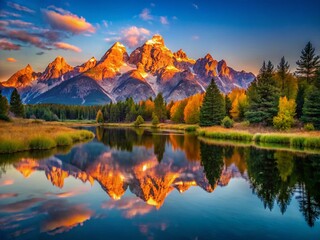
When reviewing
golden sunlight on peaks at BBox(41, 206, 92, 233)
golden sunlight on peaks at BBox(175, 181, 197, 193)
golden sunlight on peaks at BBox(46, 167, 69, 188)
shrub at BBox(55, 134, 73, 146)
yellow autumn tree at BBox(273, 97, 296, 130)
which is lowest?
golden sunlight on peaks at BBox(175, 181, 197, 193)

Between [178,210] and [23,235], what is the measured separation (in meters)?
6.54

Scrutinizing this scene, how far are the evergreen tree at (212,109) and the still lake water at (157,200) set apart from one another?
48546 millimetres

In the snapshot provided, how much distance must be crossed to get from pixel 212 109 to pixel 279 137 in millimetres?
30309

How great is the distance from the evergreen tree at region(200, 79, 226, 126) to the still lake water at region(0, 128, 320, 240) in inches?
1911

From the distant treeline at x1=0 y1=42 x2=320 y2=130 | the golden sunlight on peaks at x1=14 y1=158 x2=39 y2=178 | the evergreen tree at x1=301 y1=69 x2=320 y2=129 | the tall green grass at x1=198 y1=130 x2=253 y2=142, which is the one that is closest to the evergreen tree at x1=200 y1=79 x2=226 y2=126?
the distant treeline at x1=0 y1=42 x2=320 y2=130

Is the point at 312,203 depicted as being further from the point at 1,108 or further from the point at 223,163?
the point at 1,108

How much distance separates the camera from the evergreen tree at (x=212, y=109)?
245ft

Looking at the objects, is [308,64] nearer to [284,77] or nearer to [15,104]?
[284,77]

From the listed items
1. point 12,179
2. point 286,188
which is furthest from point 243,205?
point 12,179

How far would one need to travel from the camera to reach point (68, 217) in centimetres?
1200

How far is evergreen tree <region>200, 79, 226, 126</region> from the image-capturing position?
74.7 m

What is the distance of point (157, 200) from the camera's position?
49.6 ft

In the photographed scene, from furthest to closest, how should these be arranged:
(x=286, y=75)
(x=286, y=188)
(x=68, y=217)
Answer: (x=286, y=75) < (x=286, y=188) < (x=68, y=217)

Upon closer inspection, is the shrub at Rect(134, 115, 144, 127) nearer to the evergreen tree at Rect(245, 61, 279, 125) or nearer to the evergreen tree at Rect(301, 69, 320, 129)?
the evergreen tree at Rect(245, 61, 279, 125)
